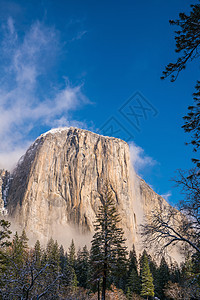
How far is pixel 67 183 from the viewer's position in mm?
120500

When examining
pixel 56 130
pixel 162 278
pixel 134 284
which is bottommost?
pixel 134 284

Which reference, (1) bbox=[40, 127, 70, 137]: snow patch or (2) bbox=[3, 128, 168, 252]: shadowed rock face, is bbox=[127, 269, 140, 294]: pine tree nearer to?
(2) bbox=[3, 128, 168, 252]: shadowed rock face

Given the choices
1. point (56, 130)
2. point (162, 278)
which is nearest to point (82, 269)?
point (162, 278)

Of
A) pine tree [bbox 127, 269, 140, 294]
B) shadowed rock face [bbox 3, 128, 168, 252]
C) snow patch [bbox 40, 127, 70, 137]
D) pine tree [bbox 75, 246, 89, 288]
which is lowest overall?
pine tree [bbox 127, 269, 140, 294]

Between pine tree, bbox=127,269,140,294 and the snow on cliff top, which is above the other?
the snow on cliff top

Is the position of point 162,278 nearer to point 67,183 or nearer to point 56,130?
point 67,183

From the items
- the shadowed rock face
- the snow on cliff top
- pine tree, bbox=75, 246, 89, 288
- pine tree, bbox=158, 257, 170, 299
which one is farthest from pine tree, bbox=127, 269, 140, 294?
the snow on cliff top

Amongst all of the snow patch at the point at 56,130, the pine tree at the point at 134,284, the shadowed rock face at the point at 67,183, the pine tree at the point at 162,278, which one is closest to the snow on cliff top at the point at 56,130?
the snow patch at the point at 56,130

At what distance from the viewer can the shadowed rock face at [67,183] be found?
10544 centimetres

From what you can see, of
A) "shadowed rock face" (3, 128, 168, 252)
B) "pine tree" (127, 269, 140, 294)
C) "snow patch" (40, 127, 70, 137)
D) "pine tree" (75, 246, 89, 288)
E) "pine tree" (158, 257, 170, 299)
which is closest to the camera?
"pine tree" (158, 257, 170, 299)

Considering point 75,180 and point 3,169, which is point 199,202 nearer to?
point 75,180

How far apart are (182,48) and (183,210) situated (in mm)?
4999

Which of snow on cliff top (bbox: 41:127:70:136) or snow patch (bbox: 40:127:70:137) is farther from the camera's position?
snow on cliff top (bbox: 41:127:70:136)

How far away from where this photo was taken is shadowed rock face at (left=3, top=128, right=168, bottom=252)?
10544cm
